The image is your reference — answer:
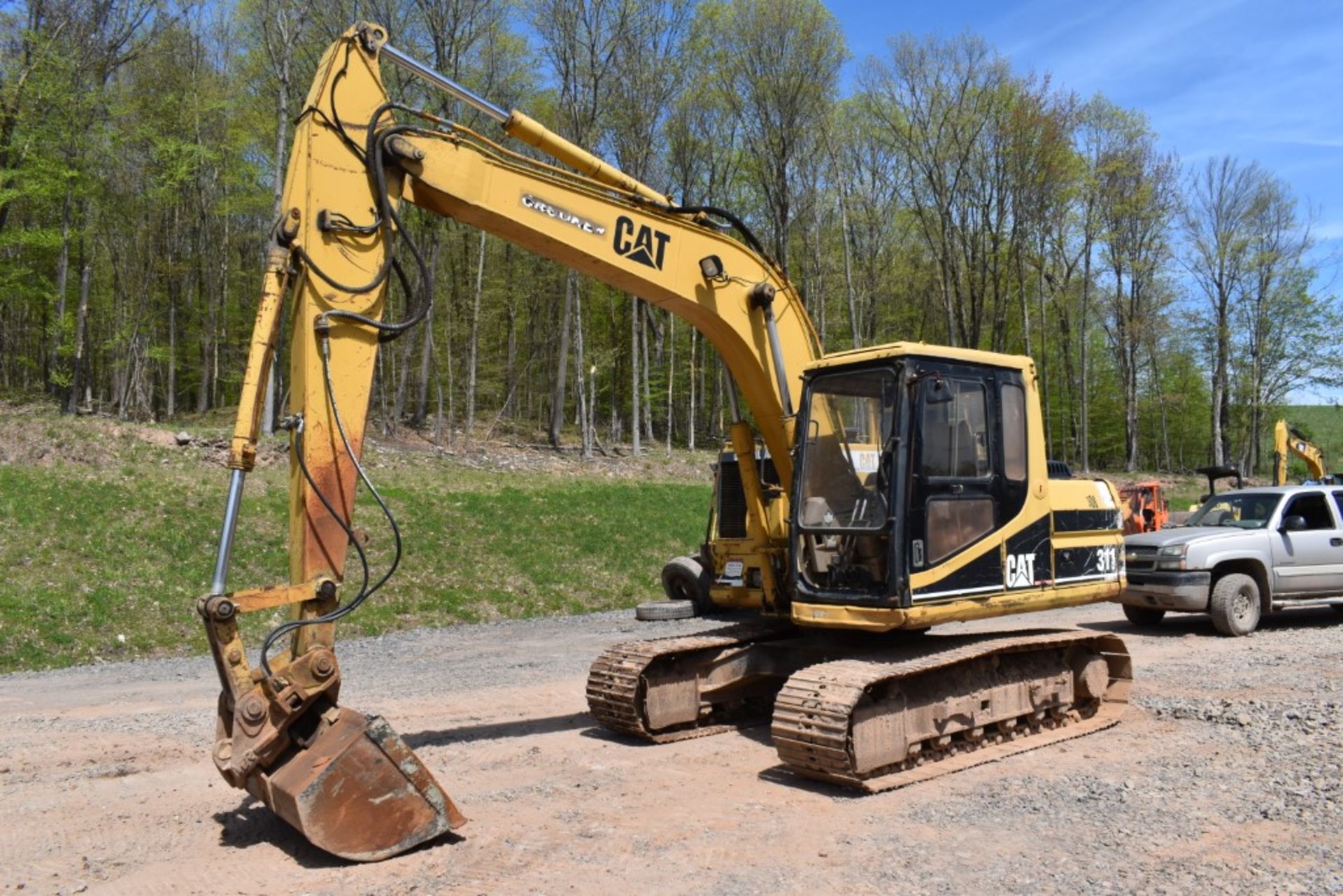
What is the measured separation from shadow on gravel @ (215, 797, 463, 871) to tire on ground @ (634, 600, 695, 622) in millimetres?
8736

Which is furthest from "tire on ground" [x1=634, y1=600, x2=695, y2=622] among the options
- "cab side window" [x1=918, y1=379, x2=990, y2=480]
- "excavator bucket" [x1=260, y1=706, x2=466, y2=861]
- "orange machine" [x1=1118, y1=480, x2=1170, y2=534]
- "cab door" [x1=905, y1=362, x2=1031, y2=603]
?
"orange machine" [x1=1118, y1=480, x2=1170, y2=534]

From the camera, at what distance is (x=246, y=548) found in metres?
15.5

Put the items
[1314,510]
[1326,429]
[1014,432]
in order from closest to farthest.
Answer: [1014,432] < [1314,510] < [1326,429]

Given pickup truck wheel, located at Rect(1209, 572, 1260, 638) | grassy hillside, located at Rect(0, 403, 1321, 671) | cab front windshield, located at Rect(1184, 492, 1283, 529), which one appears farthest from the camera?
cab front windshield, located at Rect(1184, 492, 1283, 529)

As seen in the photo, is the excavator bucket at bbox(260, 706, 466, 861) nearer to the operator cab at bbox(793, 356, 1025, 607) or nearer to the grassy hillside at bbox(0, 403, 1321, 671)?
the operator cab at bbox(793, 356, 1025, 607)

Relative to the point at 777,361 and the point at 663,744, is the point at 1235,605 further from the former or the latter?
the point at 663,744

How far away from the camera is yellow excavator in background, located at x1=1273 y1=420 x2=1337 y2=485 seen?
2119 centimetres

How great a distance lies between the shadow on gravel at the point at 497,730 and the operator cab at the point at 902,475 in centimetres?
248

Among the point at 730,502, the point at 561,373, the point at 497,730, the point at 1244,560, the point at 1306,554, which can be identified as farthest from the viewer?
the point at 561,373

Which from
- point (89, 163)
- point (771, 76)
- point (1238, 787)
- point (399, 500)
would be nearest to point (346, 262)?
point (1238, 787)

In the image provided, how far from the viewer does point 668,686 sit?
7551 mm

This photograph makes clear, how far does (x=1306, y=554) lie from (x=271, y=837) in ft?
41.8

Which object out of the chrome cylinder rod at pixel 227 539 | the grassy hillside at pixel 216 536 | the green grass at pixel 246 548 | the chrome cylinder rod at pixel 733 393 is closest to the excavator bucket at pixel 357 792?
the chrome cylinder rod at pixel 227 539

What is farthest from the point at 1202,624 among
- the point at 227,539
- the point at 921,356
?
the point at 227,539
